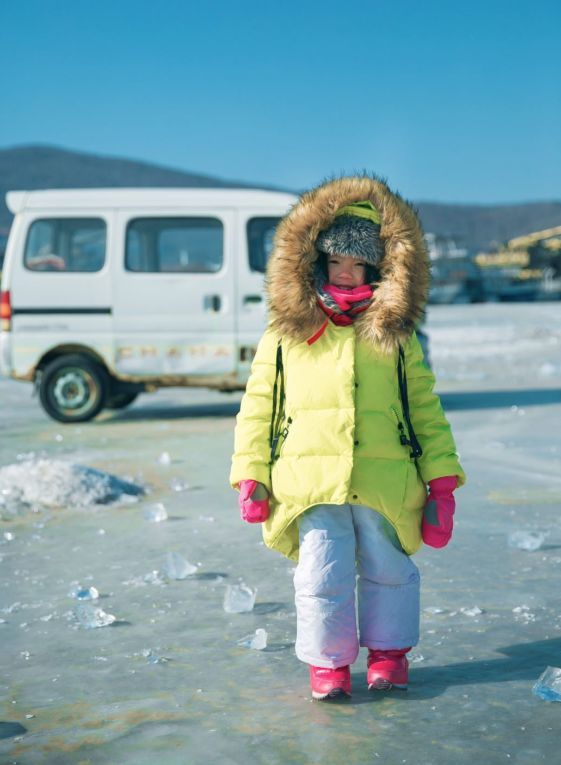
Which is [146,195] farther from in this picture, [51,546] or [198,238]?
[51,546]

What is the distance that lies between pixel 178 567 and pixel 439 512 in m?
1.89

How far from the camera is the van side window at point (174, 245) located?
417 inches

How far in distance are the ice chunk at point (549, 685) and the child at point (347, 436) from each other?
381 millimetres

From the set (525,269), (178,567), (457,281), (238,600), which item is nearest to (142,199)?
(178,567)

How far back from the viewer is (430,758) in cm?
297

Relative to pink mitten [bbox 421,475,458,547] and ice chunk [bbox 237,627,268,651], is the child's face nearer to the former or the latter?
pink mitten [bbox 421,475,458,547]

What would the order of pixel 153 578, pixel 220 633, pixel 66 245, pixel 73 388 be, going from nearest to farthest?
pixel 220 633 → pixel 153 578 → pixel 66 245 → pixel 73 388

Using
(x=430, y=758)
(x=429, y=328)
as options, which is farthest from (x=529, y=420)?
(x=429, y=328)

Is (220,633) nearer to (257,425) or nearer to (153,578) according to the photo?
(153,578)

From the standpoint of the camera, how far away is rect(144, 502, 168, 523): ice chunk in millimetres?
6301

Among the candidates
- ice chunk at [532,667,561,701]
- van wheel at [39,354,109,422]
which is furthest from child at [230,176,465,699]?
van wheel at [39,354,109,422]

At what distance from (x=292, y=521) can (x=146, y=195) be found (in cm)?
757

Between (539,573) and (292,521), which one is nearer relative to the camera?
(292,521)

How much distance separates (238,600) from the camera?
4480mm
